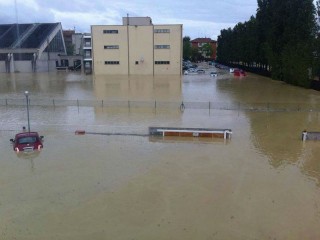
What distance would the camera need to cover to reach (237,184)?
50.3ft

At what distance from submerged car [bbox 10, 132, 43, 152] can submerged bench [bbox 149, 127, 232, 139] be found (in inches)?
277

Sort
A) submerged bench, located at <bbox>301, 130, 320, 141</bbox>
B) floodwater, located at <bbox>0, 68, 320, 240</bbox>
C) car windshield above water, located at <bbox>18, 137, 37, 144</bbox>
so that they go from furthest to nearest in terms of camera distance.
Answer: submerged bench, located at <bbox>301, 130, 320, 141</bbox> → car windshield above water, located at <bbox>18, 137, 37, 144</bbox> → floodwater, located at <bbox>0, 68, 320, 240</bbox>

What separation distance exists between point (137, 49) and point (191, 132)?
185ft

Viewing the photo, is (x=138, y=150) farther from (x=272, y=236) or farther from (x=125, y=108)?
(x=125, y=108)

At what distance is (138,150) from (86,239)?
9357 millimetres

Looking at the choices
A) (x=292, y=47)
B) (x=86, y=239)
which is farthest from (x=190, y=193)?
(x=292, y=47)

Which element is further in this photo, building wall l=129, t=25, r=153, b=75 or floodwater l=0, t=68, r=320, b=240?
building wall l=129, t=25, r=153, b=75

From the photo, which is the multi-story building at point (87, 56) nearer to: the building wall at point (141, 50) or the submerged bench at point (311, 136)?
the building wall at point (141, 50)

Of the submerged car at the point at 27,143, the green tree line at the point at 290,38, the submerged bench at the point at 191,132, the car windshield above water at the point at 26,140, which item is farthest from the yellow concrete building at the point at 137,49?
the car windshield above water at the point at 26,140

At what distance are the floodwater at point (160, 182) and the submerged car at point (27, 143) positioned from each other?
508mm

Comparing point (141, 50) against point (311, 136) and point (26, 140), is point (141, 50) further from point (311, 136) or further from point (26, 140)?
point (26, 140)

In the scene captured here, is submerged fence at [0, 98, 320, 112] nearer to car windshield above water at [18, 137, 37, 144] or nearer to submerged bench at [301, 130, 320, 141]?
submerged bench at [301, 130, 320, 141]

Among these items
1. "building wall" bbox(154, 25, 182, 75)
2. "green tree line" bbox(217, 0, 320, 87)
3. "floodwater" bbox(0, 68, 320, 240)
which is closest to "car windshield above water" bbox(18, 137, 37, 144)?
"floodwater" bbox(0, 68, 320, 240)

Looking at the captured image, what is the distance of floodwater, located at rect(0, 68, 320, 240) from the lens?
1181cm
